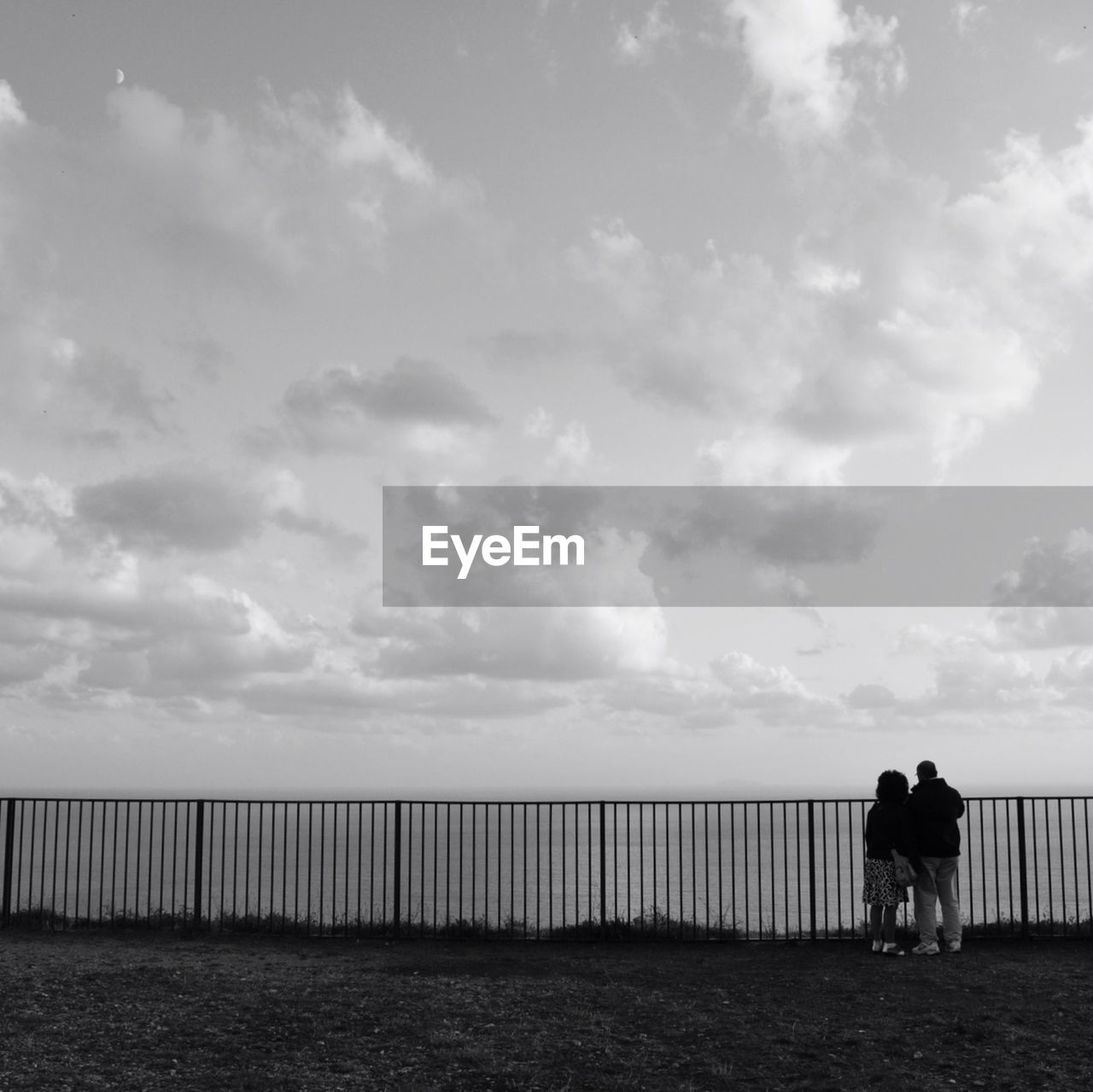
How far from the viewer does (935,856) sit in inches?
488

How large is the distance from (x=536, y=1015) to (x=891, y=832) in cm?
504

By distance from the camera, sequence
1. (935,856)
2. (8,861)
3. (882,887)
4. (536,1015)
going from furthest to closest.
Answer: (8,861), (935,856), (882,887), (536,1015)

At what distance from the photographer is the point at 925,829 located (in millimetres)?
12406

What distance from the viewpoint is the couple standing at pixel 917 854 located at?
12.3 metres

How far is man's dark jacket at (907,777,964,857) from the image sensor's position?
40.4 ft

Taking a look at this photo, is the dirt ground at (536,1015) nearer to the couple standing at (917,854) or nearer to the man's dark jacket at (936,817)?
the couple standing at (917,854)

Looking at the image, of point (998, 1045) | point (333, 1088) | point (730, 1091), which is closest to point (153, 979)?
point (333, 1088)

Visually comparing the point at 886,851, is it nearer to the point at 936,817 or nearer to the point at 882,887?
the point at 882,887

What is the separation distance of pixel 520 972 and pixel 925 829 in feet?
15.6

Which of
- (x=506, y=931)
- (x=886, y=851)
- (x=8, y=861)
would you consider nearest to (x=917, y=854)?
(x=886, y=851)

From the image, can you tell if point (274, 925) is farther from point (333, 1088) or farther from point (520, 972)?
point (333, 1088)

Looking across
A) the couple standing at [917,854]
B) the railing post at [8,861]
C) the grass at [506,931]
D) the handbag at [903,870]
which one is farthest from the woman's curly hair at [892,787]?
the railing post at [8,861]

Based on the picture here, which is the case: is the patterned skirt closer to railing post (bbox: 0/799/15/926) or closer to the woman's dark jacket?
the woman's dark jacket

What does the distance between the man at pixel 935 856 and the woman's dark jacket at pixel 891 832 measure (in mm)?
94
